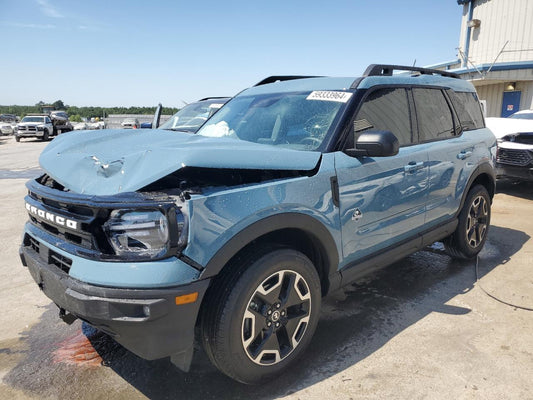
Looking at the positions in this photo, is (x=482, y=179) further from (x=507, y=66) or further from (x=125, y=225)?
(x=507, y=66)

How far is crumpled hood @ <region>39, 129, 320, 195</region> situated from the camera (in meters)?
1.99

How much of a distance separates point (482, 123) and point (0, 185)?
400 inches

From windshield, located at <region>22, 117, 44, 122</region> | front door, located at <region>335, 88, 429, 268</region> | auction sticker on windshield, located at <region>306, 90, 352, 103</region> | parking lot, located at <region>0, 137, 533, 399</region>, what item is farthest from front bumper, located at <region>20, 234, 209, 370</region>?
windshield, located at <region>22, 117, 44, 122</region>

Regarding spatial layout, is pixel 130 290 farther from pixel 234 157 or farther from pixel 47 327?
pixel 47 327

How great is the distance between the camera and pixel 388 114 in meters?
3.16

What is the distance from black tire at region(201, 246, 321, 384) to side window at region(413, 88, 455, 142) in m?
1.82

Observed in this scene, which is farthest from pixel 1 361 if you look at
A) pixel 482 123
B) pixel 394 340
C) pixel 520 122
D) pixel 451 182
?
Answer: pixel 520 122

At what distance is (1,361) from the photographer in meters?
2.73

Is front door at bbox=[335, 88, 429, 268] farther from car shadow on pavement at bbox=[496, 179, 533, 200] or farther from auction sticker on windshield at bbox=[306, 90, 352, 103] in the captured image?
car shadow on pavement at bbox=[496, 179, 533, 200]

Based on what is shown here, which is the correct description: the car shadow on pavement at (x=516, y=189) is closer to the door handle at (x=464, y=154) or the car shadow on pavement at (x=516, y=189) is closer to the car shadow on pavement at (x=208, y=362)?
the door handle at (x=464, y=154)

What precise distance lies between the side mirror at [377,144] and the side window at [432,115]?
1.05m

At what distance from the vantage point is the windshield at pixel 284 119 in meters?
2.84

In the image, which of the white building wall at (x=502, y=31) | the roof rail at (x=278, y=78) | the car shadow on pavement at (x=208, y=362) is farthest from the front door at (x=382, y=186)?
the white building wall at (x=502, y=31)

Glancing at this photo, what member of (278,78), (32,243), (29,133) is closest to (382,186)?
(278,78)
